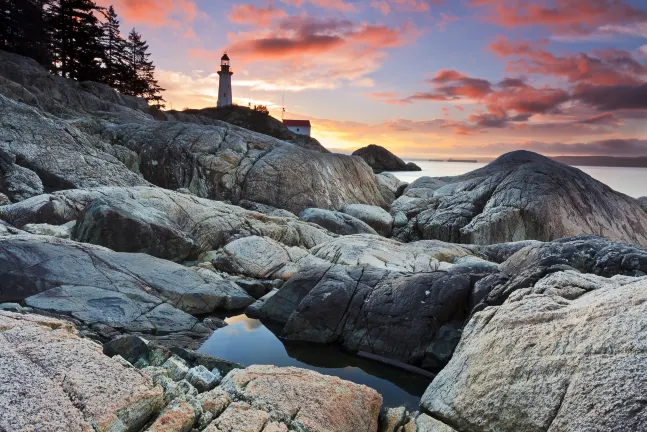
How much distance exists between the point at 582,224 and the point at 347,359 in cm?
1749

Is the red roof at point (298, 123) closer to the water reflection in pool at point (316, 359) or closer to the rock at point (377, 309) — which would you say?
the rock at point (377, 309)

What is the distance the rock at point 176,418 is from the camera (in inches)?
185

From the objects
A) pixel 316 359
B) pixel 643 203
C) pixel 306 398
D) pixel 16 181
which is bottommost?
pixel 316 359

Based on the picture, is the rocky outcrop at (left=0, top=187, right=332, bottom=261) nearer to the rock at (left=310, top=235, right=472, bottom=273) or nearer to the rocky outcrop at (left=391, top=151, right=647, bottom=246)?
the rock at (left=310, top=235, right=472, bottom=273)

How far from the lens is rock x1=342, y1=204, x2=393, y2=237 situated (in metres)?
24.8

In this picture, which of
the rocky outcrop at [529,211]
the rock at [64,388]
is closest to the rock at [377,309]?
the rock at [64,388]

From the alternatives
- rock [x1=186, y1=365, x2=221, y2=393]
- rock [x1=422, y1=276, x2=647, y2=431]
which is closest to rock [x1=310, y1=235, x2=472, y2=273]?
rock [x1=422, y1=276, x2=647, y2=431]

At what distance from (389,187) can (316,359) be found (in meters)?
25.0

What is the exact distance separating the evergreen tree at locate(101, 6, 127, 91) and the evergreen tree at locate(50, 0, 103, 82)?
6.05 ft

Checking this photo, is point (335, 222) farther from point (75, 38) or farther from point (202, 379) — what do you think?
point (75, 38)

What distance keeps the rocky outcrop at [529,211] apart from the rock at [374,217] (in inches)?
27.7

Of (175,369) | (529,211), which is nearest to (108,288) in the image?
(175,369)

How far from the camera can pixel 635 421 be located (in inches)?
173

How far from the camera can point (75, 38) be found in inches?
1984
